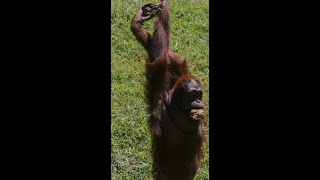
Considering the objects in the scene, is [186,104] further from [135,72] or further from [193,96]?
[135,72]

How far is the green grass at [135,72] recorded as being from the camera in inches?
191

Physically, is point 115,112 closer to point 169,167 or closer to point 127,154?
point 127,154

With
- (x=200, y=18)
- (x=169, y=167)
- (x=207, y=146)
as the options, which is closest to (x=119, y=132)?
(x=207, y=146)

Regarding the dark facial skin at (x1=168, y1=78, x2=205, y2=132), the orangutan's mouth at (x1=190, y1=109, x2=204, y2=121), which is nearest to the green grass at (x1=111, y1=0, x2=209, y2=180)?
the dark facial skin at (x1=168, y1=78, x2=205, y2=132)

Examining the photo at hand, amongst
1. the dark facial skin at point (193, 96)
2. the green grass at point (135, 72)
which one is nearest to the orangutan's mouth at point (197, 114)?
the dark facial skin at point (193, 96)

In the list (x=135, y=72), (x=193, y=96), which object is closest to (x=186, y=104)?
(x=193, y=96)

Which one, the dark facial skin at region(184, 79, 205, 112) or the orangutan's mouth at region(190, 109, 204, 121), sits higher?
the dark facial skin at region(184, 79, 205, 112)

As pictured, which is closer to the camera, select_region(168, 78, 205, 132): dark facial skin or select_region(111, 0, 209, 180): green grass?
select_region(168, 78, 205, 132): dark facial skin

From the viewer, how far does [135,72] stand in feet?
17.9

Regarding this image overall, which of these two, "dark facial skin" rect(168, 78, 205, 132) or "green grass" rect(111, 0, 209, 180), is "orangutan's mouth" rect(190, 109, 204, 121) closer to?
"dark facial skin" rect(168, 78, 205, 132)

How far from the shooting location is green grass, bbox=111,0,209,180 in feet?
15.9

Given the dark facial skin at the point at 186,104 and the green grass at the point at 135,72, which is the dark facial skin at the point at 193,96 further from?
the green grass at the point at 135,72

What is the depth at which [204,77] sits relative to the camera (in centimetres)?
545

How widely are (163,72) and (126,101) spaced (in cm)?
140
